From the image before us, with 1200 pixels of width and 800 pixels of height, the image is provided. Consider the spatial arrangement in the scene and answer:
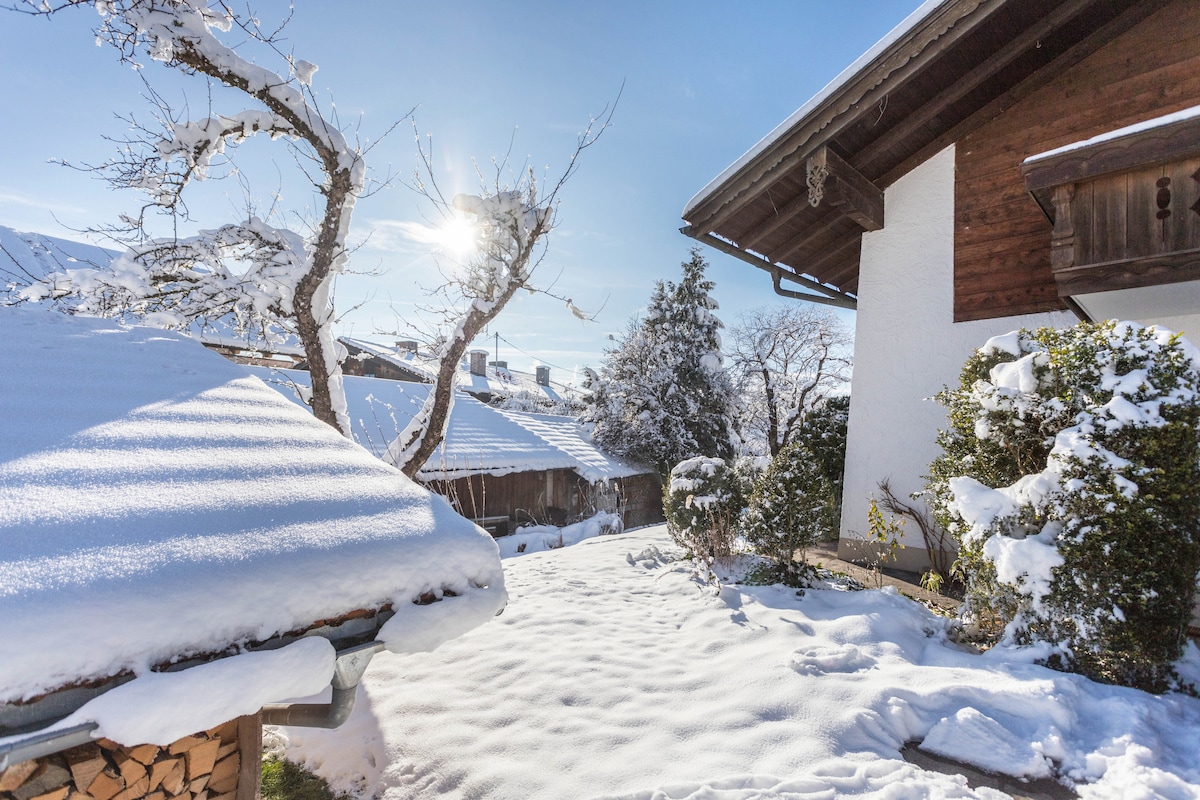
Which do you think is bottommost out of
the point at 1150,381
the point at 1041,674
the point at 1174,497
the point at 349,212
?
the point at 1041,674

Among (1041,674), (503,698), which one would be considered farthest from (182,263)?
(1041,674)

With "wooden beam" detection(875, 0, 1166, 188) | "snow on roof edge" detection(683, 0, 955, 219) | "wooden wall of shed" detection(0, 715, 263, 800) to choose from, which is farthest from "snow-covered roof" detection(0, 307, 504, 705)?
"wooden beam" detection(875, 0, 1166, 188)

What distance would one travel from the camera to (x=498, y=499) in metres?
12.0

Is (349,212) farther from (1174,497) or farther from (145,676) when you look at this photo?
(1174,497)

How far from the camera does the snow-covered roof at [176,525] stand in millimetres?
1188

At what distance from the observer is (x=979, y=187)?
5.80 meters

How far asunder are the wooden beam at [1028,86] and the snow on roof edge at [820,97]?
4.88 ft

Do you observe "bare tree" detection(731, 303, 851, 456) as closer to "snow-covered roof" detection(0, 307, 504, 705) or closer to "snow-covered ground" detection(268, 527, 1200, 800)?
"snow-covered ground" detection(268, 527, 1200, 800)

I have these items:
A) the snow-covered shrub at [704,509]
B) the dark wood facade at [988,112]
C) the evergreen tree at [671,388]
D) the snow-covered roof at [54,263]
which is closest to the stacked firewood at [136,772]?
the snow-covered roof at [54,263]

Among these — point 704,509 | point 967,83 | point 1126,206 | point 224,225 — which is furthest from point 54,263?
point 1126,206

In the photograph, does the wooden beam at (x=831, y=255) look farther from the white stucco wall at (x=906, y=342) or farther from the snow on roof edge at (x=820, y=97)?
the snow on roof edge at (x=820, y=97)

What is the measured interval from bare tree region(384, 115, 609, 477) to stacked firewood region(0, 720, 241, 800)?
3.83 meters

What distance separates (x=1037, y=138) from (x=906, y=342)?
7.85 ft

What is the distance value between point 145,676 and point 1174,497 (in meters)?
4.51
